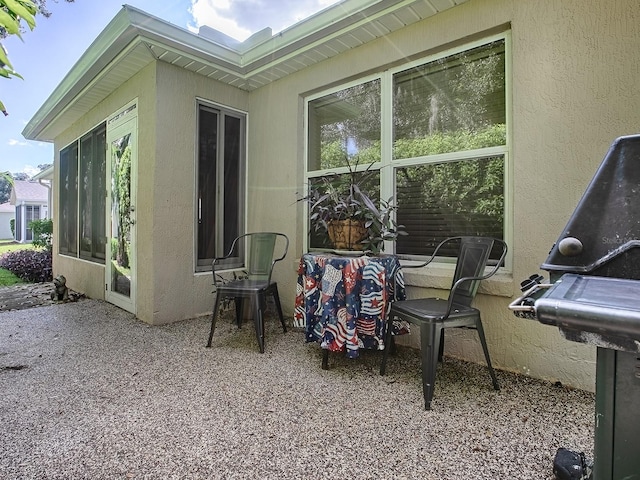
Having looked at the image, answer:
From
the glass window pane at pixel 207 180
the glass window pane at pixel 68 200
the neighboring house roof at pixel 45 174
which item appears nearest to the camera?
the glass window pane at pixel 207 180

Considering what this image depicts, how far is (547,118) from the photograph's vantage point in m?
2.27

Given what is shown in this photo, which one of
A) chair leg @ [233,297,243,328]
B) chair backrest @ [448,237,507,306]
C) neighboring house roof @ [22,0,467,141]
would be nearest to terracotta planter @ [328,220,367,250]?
chair backrest @ [448,237,507,306]

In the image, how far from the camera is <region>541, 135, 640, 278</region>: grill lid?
1.04 meters

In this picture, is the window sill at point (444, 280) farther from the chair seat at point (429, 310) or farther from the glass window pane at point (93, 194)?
the glass window pane at point (93, 194)

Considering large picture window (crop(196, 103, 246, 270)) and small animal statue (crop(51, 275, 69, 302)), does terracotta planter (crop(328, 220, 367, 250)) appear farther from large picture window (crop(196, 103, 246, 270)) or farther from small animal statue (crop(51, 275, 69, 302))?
small animal statue (crop(51, 275, 69, 302))

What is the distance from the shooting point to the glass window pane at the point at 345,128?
3293 millimetres

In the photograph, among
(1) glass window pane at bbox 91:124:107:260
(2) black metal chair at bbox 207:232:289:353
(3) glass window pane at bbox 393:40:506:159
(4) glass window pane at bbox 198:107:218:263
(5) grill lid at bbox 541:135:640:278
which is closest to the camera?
(5) grill lid at bbox 541:135:640:278

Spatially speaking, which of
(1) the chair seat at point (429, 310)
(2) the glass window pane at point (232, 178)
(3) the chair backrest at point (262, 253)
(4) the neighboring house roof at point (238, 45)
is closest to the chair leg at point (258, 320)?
(3) the chair backrest at point (262, 253)

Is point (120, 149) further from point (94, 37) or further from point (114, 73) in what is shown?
point (94, 37)

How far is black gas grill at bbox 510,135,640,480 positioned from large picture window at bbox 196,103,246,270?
11.5ft

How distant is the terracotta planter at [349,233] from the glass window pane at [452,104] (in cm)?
83

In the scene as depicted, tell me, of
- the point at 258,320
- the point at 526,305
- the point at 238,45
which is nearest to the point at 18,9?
the point at 526,305

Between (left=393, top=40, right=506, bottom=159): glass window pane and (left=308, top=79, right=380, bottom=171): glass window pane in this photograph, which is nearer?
(left=393, top=40, right=506, bottom=159): glass window pane

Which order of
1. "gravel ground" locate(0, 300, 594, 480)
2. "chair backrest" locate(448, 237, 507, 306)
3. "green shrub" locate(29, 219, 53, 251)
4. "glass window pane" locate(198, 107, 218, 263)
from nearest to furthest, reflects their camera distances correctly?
"gravel ground" locate(0, 300, 594, 480)
"chair backrest" locate(448, 237, 507, 306)
"glass window pane" locate(198, 107, 218, 263)
"green shrub" locate(29, 219, 53, 251)
